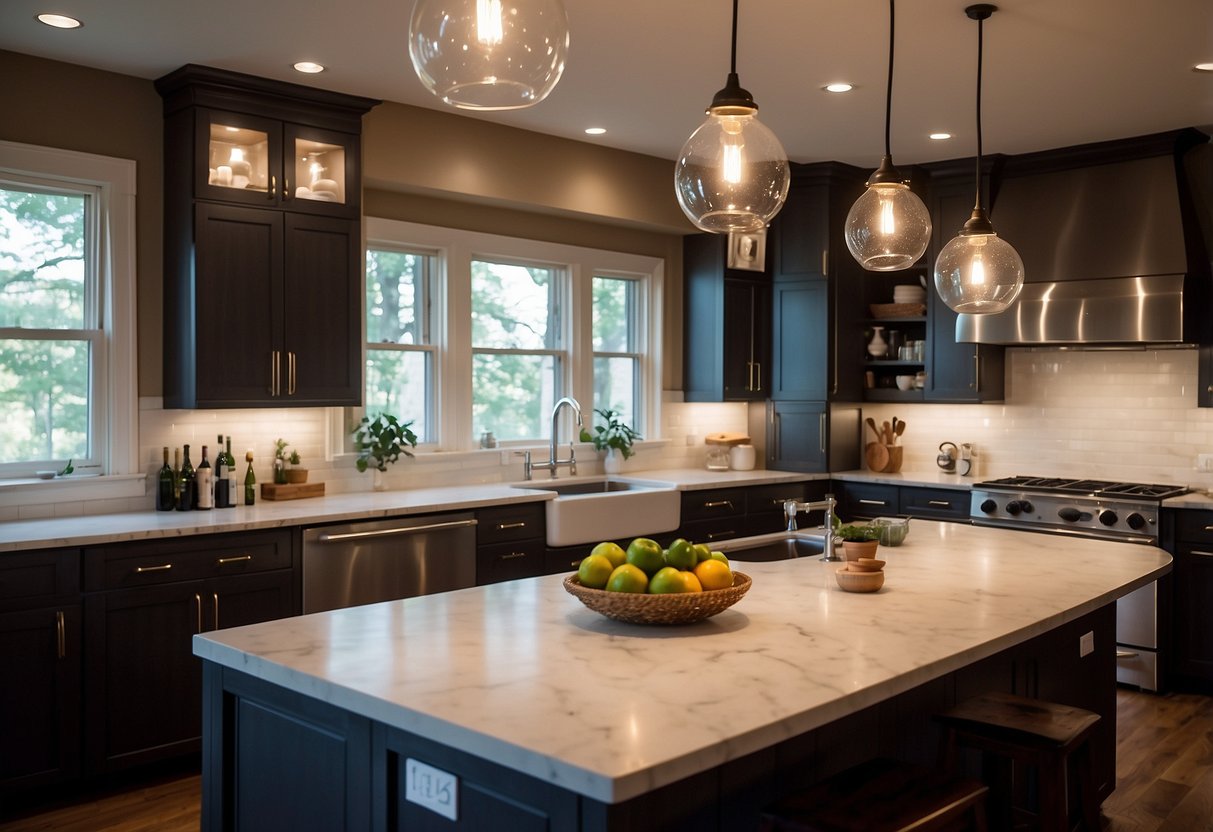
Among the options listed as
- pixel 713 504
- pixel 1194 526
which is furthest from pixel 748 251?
pixel 1194 526

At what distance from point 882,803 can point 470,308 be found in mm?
4021

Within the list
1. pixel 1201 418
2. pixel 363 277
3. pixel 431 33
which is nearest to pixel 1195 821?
pixel 1201 418

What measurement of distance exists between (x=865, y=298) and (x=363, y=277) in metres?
3.29

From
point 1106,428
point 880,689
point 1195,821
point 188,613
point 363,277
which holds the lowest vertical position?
point 1195,821

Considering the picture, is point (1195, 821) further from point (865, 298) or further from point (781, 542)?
point (865, 298)

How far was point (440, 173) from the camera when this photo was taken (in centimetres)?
524

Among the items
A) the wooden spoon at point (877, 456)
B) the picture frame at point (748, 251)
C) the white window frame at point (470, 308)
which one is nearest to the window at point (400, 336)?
the white window frame at point (470, 308)

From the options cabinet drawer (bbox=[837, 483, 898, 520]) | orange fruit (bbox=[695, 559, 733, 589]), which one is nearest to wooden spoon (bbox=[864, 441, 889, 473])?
cabinet drawer (bbox=[837, 483, 898, 520])

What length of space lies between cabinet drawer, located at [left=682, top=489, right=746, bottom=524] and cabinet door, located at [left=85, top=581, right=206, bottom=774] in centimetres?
266

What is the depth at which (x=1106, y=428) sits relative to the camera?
19.9 feet

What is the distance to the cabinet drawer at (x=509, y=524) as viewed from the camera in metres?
4.91

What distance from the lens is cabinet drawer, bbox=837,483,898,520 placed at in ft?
20.5

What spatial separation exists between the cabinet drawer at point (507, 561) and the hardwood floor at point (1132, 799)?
146 centimetres

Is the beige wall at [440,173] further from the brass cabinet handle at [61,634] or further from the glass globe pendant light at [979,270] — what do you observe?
the glass globe pendant light at [979,270]
